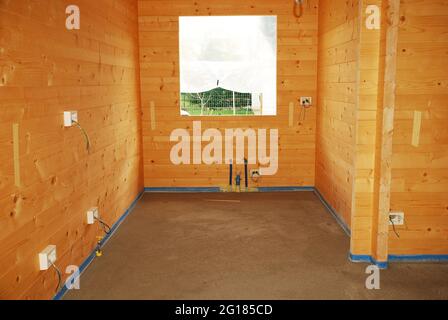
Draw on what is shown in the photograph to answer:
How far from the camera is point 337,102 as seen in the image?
181 inches

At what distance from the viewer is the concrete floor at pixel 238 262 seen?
115 inches

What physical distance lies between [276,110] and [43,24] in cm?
350

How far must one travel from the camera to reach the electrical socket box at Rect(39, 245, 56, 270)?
2.55 meters

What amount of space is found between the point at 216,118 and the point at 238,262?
103 inches

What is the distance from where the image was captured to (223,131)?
5.73 m

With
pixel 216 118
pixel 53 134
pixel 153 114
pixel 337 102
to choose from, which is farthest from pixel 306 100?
pixel 53 134

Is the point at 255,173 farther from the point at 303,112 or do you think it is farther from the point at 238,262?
the point at 238,262

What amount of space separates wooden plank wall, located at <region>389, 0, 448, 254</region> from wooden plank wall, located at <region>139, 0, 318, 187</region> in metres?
2.45

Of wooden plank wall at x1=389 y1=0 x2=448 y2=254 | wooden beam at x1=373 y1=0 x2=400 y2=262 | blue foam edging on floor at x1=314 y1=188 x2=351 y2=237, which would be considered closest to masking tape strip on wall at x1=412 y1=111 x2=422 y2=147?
wooden plank wall at x1=389 y1=0 x2=448 y2=254

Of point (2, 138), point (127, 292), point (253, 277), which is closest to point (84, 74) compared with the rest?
point (2, 138)

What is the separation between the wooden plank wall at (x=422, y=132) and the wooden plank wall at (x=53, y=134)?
7.48 ft

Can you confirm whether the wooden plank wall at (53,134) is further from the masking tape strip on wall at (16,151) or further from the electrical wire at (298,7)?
the electrical wire at (298,7)

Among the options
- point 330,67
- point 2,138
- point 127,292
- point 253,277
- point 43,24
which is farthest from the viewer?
point 330,67

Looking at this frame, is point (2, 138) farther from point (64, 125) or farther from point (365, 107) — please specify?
point (365, 107)
